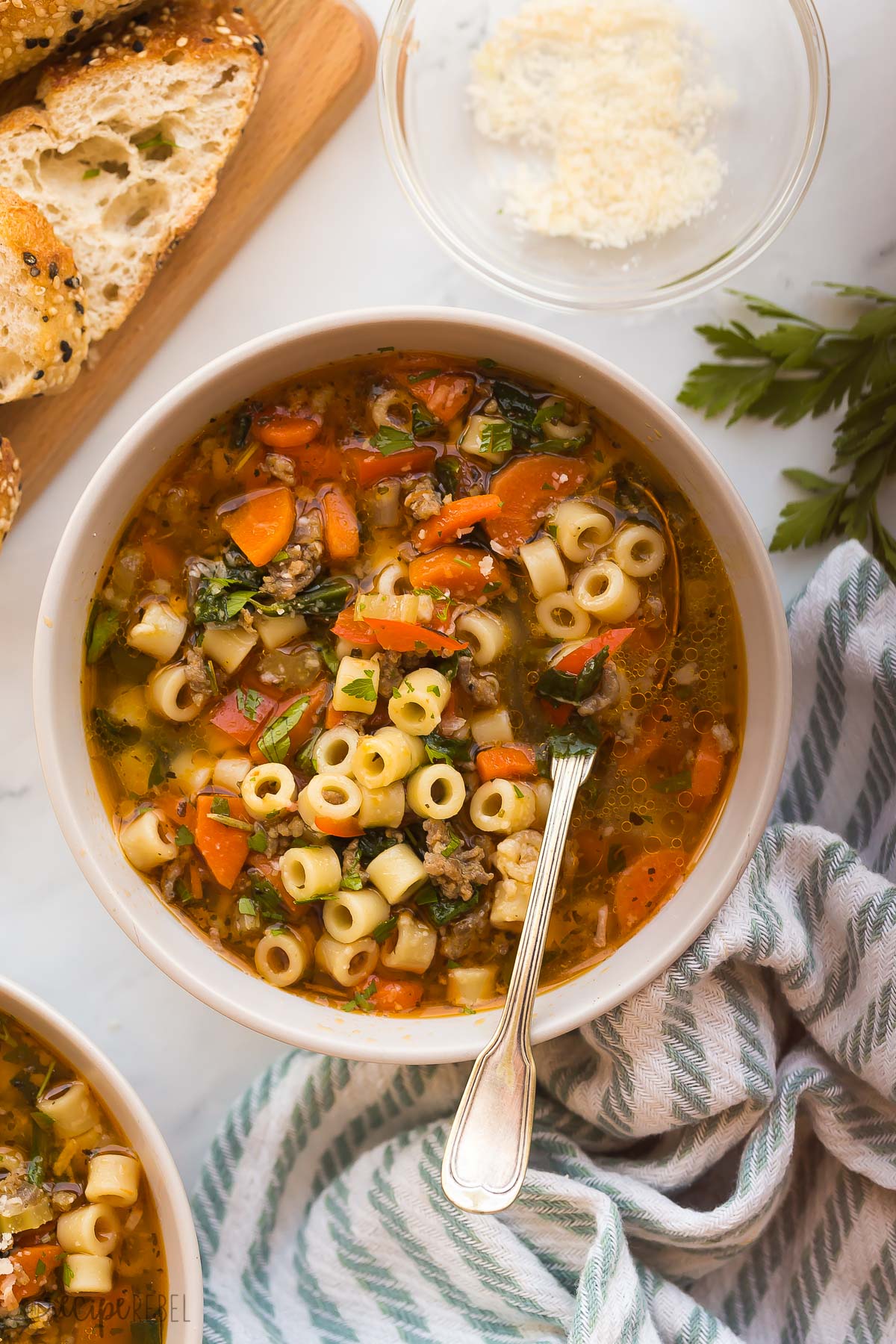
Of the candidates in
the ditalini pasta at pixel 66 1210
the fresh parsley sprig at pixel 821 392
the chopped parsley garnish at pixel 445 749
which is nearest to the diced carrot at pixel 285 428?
the chopped parsley garnish at pixel 445 749

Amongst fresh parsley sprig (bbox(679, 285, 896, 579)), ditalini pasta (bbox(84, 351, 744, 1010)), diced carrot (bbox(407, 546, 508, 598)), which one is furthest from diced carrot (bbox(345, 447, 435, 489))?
fresh parsley sprig (bbox(679, 285, 896, 579))

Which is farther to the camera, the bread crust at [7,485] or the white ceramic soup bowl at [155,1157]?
the bread crust at [7,485]

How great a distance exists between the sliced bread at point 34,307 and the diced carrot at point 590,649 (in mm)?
1517

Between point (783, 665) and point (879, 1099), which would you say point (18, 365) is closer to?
point (783, 665)

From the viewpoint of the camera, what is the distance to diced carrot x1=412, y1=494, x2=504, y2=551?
2.74 metres

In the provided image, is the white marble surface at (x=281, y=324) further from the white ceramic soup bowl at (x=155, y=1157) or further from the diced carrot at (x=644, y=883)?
the diced carrot at (x=644, y=883)

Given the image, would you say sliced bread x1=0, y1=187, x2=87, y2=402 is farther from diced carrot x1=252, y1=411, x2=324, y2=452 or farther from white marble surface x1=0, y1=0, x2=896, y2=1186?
diced carrot x1=252, y1=411, x2=324, y2=452

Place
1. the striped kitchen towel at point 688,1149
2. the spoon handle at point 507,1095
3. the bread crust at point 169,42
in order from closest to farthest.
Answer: the spoon handle at point 507,1095, the striped kitchen towel at point 688,1149, the bread crust at point 169,42

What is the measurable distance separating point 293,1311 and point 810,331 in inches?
119

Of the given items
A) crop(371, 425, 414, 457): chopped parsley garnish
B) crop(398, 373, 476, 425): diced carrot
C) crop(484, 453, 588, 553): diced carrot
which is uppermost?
crop(398, 373, 476, 425): diced carrot

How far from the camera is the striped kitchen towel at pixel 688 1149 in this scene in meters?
2.88

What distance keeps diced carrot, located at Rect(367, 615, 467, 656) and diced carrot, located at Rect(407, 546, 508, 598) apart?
0.42 ft

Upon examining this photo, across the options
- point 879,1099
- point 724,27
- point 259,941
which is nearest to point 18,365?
point 259,941

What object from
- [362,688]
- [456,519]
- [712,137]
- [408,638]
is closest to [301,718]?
[362,688]
